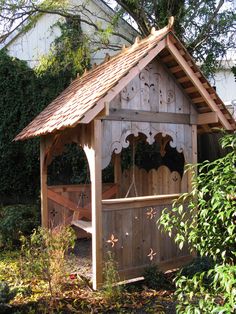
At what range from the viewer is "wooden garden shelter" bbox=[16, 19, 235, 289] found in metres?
5.30

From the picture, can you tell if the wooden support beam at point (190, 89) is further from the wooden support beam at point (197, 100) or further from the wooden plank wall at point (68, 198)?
the wooden plank wall at point (68, 198)

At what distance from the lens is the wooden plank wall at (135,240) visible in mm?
5484

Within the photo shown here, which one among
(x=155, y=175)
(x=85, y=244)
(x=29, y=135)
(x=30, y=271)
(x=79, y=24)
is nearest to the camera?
(x=30, y=271)

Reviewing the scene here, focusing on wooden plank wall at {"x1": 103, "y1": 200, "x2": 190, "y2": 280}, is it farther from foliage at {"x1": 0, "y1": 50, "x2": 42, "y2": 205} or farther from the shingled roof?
foliage at {"x1": 0, "y1": 50, "x2": 42, "y2": 205}

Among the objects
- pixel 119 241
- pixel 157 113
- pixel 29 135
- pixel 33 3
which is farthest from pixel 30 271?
pixel 33 3

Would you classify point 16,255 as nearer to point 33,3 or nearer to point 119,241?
point 119,241

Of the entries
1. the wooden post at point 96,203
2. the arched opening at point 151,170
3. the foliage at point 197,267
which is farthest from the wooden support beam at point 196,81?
the foliage at point 197,267

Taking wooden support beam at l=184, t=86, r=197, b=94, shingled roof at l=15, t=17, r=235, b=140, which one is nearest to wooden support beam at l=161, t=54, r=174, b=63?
shingled roof at l=15, t=17, r=235, b=140

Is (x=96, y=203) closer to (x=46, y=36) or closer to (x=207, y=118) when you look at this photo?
(x=207, y=118)

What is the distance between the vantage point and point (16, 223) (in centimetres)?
870

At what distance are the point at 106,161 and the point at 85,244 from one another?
4.03 meters

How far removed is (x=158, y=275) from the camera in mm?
5711

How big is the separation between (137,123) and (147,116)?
232 mm

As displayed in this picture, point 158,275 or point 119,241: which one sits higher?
point 119,241
